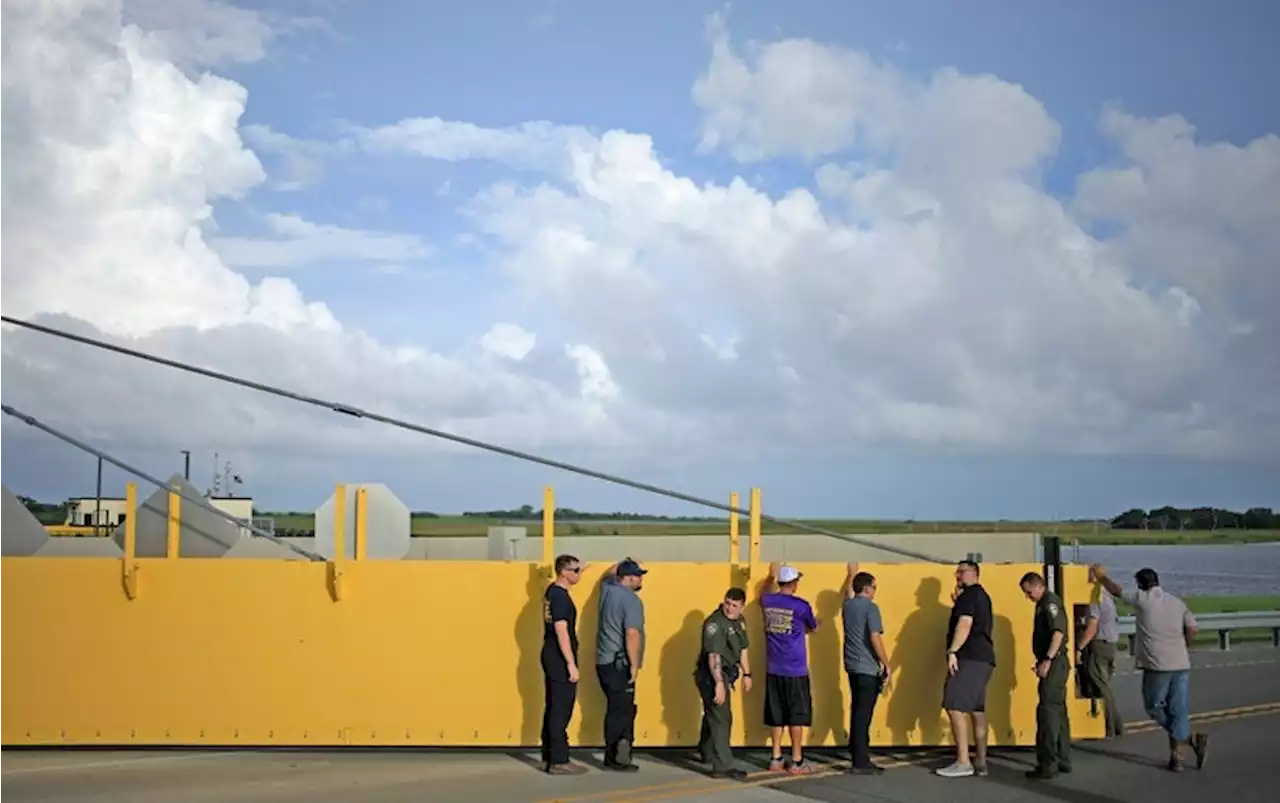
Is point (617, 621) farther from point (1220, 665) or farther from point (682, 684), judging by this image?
point (1220, 665)

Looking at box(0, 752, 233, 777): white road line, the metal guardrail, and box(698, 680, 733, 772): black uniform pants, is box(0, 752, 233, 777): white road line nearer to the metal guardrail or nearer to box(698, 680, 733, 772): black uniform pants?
box(698, 680, 733, 772): black uniform pants

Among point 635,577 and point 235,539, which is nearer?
point 635,577

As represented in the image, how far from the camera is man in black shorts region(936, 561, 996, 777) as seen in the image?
10641 millimetres

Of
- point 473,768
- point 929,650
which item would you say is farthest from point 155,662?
point 929,650

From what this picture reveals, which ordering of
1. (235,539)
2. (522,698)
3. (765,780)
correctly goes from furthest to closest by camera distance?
(235,539) < (522,698) < (765,780)

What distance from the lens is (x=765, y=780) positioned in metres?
10.3

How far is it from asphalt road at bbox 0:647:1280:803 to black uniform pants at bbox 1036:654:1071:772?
0.65 feet

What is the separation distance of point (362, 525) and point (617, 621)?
2.72 metres

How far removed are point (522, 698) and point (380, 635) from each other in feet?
4.67

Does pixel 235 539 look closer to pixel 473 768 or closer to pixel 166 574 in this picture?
pixel 166 574

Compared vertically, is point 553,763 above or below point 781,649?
below

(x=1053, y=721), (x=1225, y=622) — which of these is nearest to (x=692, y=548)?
(x=1225, y=622)

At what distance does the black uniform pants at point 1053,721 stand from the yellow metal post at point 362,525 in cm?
616

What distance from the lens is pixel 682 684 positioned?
11531 millimetres
